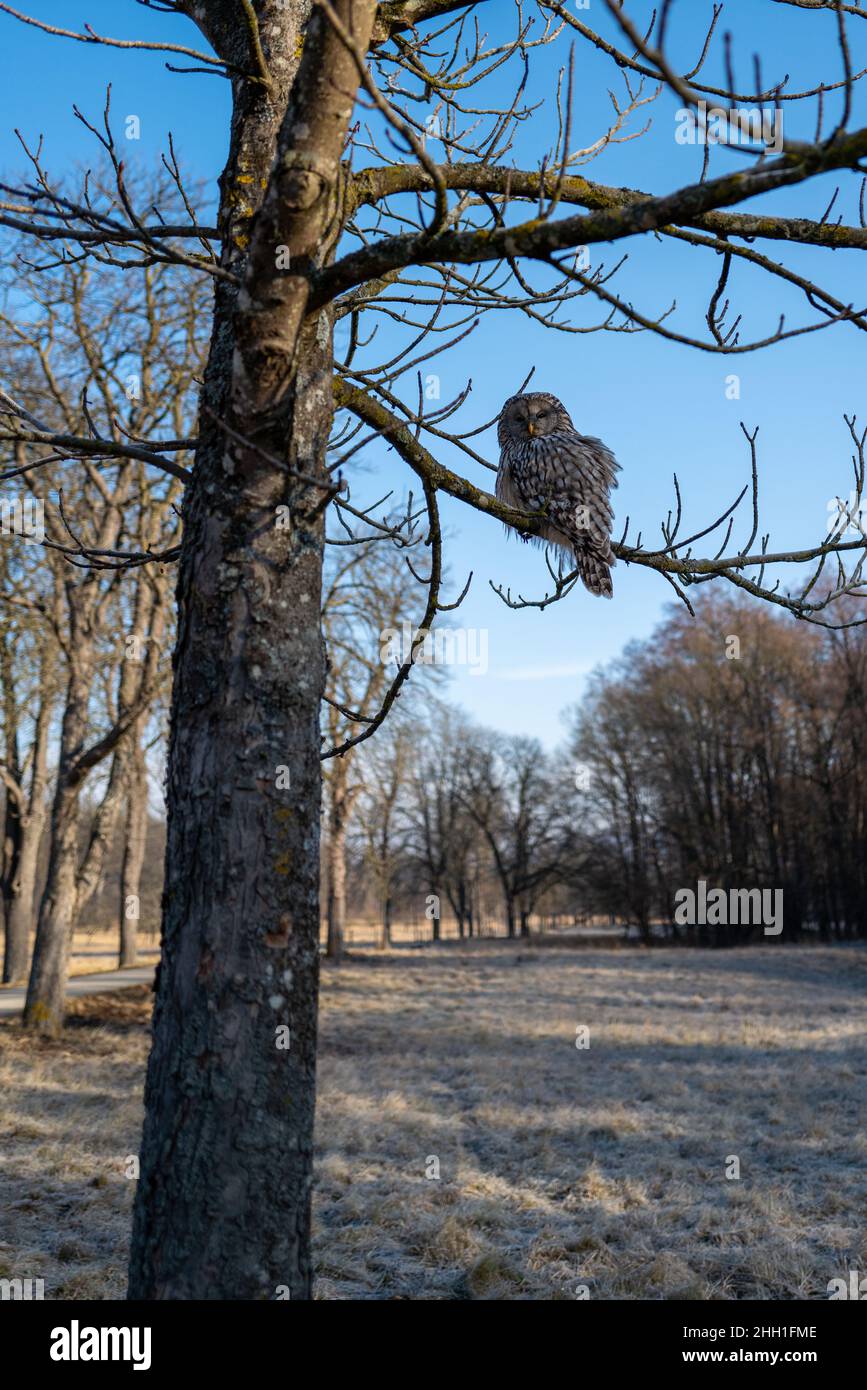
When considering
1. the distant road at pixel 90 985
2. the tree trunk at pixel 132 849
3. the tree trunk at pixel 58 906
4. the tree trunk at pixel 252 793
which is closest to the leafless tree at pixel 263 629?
the tree trunk at pixel 252 793

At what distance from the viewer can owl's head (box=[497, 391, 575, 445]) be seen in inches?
197

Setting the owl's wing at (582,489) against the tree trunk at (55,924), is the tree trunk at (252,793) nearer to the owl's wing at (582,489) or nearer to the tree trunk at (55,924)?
the owl's wing at (582,489)

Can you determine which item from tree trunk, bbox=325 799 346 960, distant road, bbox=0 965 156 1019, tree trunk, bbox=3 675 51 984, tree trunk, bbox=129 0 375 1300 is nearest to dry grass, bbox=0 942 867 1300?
distant road, bbox=0 965 156 1019

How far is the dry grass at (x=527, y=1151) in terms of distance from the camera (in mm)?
5234

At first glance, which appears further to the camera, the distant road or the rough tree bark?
the rough tree bark

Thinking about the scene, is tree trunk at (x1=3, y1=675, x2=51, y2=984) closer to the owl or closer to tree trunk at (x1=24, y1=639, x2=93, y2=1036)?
tree trunk at (x1=24, y1=639, x2=93, y2=1036)

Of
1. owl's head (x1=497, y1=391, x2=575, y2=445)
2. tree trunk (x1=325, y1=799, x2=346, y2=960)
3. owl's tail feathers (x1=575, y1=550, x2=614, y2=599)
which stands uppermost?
owl's head (x1=497, y1=391, x2=575, y2=445)

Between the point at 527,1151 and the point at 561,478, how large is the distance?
5.37 m

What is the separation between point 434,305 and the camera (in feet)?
14.0

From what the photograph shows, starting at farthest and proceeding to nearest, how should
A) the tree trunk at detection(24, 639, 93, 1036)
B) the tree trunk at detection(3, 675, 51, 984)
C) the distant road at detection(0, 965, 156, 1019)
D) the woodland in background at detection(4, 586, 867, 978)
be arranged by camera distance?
the woodland in background at detection(4, 586, 867, 978) < the tree trunk at detection(3, 675, 51, 984) < the distant road at detection(0, 965, 156, 1019) < the tree trunk at detection(24, 639, 93, 1036)

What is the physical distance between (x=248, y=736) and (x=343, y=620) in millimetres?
17998

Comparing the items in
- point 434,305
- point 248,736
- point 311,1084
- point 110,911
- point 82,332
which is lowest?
point 110,911
